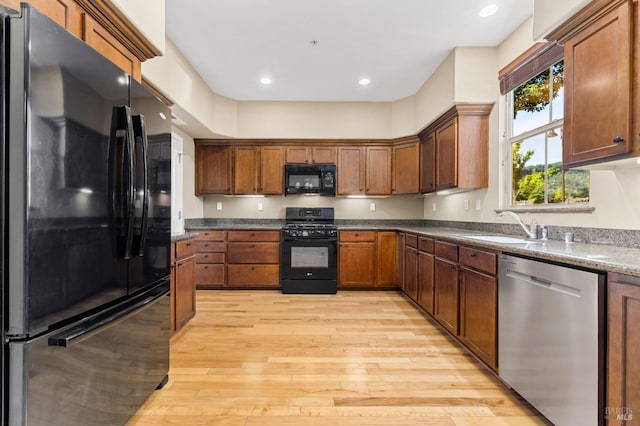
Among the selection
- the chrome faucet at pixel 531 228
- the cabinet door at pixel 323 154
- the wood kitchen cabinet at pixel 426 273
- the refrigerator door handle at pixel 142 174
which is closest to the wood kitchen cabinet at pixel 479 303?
the chrome faucet at pixel 531 228

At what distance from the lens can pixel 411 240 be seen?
4004mm

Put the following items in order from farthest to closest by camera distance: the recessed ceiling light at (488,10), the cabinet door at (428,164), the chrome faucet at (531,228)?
the cabinet door at (428,164)
the recessed ceiling light at (488,10)
the chrome faucet at (531,228)

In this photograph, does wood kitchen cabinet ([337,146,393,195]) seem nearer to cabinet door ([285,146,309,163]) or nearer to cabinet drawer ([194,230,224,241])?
cabinet door ([285,146,309,163])

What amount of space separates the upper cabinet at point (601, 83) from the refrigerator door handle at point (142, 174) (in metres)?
2.41

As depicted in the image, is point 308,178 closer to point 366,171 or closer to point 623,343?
point 366,171

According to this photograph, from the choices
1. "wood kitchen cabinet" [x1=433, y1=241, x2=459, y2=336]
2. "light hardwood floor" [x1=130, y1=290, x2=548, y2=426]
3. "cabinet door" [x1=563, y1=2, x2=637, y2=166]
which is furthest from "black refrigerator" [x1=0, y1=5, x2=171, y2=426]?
"cabinet door" [x1=563, y1=2, x2=637, y2=166]

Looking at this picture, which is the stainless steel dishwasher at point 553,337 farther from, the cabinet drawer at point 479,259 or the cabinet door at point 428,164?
the cabinet door at point 428,164

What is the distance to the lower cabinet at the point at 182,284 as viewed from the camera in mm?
2744

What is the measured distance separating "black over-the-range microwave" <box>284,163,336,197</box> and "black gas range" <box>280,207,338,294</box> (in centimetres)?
72

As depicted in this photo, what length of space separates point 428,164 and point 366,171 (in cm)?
100

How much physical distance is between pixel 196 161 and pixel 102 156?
3815 millimetres

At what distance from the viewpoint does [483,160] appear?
350 cm

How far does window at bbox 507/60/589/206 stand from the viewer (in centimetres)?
256

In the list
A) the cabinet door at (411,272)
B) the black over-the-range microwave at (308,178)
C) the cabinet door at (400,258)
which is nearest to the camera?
the cabinet door at (411,272)
